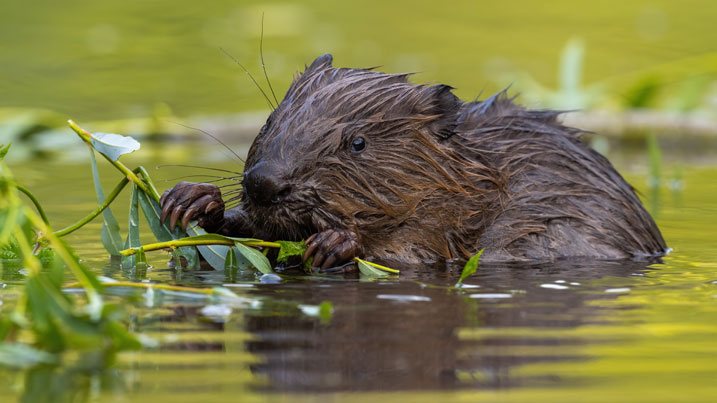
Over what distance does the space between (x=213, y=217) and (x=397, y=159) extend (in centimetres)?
70

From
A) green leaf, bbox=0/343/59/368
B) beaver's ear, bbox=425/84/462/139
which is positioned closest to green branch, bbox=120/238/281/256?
beaver's ear, bbox=425/84/462/139

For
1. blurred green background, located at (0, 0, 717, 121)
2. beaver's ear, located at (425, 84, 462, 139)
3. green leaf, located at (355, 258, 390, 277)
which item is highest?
blurred green background, located at (0, 0, 717, 121)

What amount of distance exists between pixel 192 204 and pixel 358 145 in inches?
25.1

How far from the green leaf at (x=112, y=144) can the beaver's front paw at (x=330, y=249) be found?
2.19 feet

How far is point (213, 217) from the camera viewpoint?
3859 mm

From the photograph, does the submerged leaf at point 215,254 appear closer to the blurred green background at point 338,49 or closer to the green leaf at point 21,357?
the green leaf at point 21,357

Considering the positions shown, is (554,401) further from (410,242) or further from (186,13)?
(186,13)

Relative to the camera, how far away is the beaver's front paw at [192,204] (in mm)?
3771

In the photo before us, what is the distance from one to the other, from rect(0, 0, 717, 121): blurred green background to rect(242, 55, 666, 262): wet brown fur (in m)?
4.40

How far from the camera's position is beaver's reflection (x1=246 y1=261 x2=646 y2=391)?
7.38 ft

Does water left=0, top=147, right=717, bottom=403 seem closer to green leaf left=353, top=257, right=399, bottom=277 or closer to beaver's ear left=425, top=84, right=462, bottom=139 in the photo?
green leaf left=353, top=257, right=399, bottom=277

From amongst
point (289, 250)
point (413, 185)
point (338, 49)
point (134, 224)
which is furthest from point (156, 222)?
point (338, 49)

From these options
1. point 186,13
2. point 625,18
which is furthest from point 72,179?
point 625,18

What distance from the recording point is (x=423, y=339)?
8.52 ft
